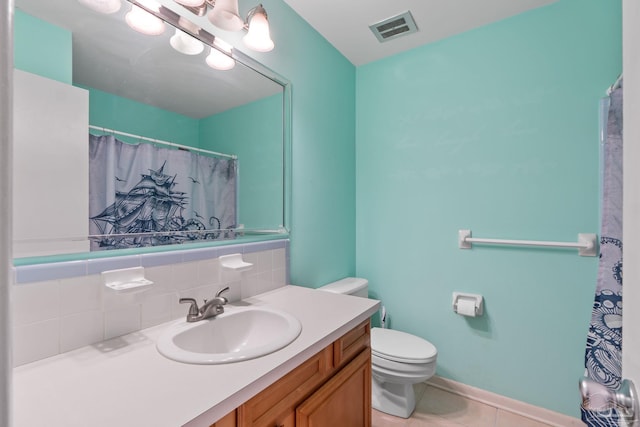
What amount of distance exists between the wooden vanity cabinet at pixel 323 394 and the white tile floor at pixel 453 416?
0.50 m

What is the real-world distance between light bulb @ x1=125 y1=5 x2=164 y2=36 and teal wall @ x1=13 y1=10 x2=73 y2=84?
203 millimetres

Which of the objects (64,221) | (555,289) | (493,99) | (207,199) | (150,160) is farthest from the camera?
(493,99)

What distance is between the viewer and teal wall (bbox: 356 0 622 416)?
5.10 feet

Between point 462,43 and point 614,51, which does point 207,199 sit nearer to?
point 462,43

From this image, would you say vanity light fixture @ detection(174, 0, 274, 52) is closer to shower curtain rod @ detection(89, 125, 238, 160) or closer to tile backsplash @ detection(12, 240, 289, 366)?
shower curtain rod @ detection(89, 125, 238, 160)

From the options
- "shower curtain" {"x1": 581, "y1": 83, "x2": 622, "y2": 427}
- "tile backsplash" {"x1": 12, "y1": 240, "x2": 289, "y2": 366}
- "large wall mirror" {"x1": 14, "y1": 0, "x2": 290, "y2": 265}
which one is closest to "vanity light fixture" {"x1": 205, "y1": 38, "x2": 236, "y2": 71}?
"large wall mirror" {"x1": 14, "y1": 0, "x2": 290, "y2": 265}

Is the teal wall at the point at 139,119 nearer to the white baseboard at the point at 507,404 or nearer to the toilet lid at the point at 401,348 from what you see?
the toilet lid at the point at 401,348

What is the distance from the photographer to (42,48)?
83 cm

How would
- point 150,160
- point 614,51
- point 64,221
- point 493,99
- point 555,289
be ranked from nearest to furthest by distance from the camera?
point 64,221, point 150,160, point 614,51, point 555,289, point 493,99

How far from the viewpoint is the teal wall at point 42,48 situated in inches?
30.7

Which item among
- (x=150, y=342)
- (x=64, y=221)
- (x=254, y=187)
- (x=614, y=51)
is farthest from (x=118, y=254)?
(x=614, y=51)

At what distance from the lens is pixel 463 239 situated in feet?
6.04

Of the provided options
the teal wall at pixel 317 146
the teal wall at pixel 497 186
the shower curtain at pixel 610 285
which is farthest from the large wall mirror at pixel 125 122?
the shower curtain at pixel 610 285

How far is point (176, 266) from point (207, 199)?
0.32 m
